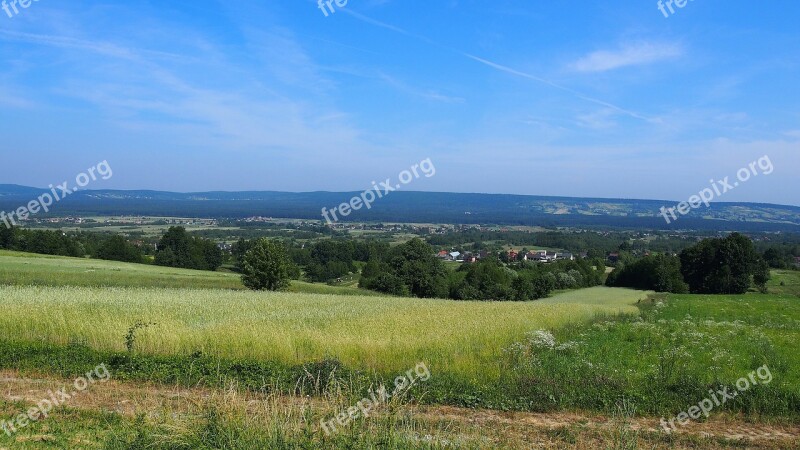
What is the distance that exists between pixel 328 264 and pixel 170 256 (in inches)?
898

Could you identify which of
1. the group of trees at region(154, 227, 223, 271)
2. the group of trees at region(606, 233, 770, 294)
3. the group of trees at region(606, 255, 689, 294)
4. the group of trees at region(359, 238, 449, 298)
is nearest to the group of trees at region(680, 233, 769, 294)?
the group of trees at region(606, 233, 770, 294)

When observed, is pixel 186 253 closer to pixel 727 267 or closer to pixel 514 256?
pixel 514 256

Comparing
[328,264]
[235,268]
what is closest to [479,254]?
[328,264]

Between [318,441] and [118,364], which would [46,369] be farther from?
[318,441]

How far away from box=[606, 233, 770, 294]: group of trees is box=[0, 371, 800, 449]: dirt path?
63353 millimetres

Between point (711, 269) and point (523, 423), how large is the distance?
68.9 meters

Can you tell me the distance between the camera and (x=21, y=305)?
1853 cm

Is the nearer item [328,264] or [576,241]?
[328,264]

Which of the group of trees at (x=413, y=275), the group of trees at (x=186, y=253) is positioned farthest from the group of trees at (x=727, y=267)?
the group of trees at (x=186, y=253)

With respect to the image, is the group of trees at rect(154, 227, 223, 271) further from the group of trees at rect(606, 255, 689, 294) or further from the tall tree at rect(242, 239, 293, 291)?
the group of trees at rect(606, 255, 689, 294)

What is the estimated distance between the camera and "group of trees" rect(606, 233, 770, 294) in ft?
213

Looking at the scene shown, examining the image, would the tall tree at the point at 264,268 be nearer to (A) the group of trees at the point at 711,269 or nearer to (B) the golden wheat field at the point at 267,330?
(B) the golden wheat field at the point at 267,330

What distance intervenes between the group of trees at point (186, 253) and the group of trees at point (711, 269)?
197 ft

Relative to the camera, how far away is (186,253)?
8025 cm
